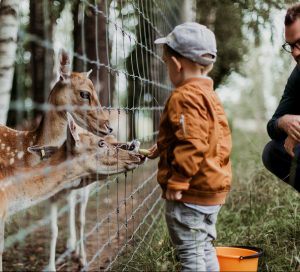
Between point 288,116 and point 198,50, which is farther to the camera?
point 288,116

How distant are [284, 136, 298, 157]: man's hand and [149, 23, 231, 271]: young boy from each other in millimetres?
1253

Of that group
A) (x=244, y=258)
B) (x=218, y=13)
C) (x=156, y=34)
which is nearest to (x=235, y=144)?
(x=218, y=13)

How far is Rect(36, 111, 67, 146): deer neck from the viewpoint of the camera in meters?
5.16

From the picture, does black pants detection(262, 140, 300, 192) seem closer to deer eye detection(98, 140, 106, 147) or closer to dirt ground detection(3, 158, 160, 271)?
dirt ground detection(3, 158, 160, 271)

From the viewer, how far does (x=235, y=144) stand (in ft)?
38.9

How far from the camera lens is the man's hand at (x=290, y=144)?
14.6 ft

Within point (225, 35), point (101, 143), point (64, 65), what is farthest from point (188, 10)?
point (101, 143)

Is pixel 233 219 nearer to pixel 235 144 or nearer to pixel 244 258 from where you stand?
pixel 244 258

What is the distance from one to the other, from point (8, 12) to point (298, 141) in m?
2.54

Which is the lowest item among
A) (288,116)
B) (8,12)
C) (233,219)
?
(233,219)

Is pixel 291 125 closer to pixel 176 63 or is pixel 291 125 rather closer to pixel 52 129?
pixel 176 63

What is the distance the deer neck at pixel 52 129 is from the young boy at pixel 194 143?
2.06m

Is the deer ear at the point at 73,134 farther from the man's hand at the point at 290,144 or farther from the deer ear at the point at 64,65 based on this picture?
the man's hand at the point at 290,144

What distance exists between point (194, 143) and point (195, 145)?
10mm
